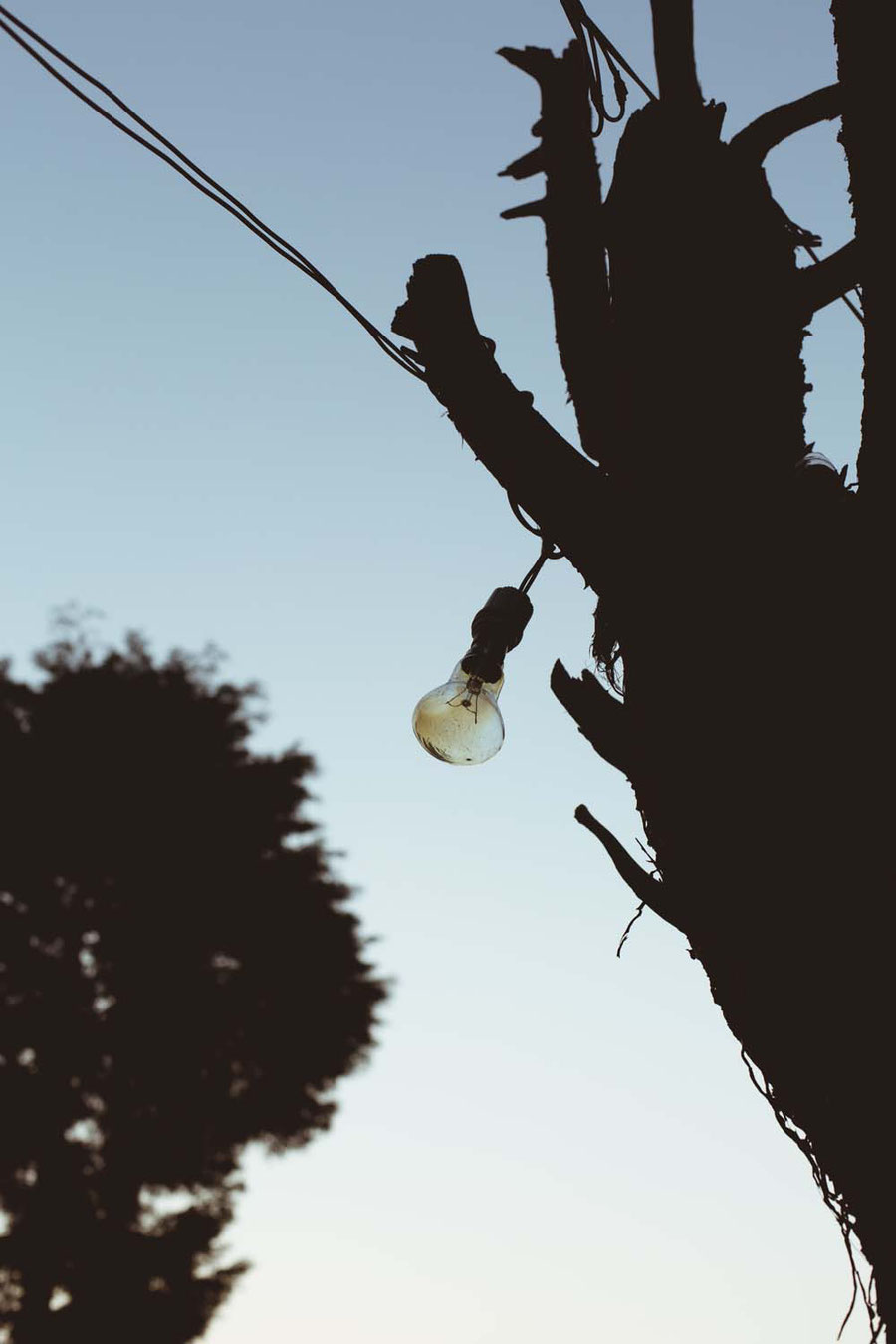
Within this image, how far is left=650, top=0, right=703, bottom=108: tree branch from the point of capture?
249cm

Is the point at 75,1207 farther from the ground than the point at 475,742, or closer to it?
farther from the ground

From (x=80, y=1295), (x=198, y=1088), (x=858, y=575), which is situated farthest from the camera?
(x=198, y=1088)

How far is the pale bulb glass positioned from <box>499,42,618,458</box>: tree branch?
2.47 feet

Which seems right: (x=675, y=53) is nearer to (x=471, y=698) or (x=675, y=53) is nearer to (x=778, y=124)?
(x=778, y=124)

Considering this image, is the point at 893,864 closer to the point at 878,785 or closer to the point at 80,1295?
the point at 878,785

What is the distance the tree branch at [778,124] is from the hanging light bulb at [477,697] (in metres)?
1.28

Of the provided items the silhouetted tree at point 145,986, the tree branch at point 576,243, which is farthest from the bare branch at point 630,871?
the silhouetted tree at point 145,986

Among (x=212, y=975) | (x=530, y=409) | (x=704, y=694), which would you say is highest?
(x=212, y=975)

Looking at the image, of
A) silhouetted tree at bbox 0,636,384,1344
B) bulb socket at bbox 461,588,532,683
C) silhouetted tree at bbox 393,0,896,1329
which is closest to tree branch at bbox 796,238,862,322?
silhouetted tree at bbox 393,0,896,1329

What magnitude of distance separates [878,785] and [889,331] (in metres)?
0.82

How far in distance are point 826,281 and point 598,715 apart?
1278 mm

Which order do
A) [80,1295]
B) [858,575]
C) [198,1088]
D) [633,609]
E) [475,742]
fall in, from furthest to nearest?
[198,1088] < [80,1295] < [475,742] < [633,609] < [858,575]

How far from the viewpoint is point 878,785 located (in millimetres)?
1653

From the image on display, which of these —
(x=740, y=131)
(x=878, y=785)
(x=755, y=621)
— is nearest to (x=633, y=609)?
(x=755, y=621)
